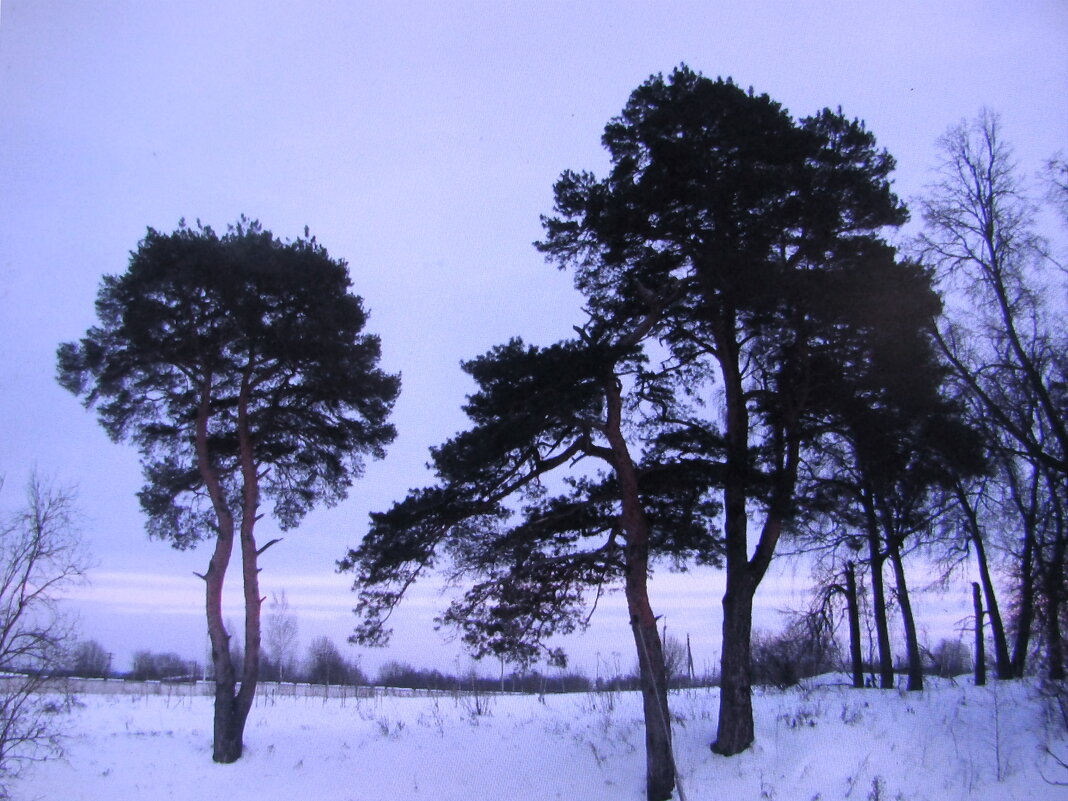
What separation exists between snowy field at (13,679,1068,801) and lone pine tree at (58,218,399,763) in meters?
1.92

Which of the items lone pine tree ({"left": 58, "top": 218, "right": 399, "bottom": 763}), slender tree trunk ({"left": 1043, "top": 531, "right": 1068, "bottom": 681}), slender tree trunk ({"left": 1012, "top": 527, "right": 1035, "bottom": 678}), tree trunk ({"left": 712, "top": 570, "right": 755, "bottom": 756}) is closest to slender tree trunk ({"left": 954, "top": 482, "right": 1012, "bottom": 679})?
slender tree trunk ({"left": 1012, "top": 527, "right": 1035, "bottom": 678})

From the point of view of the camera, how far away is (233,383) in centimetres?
2011

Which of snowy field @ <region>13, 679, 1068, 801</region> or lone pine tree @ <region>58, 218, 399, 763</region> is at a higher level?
lone pine tree @ <region>58, 218, 399, 763</region>

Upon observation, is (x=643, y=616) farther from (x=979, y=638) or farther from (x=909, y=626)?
(x=979, y=638)

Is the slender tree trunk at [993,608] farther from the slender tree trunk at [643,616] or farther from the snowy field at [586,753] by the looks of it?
the slender tree trunk at [643,616]

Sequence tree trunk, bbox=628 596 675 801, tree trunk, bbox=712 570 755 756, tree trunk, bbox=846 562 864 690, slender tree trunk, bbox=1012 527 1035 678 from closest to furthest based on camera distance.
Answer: tree trunk, bbox=628 596 675 801, tree trunk, bbox=712 570 755 756, slender tree trunk, bbox=1012 527 1035 678, tree trunk, bbox=846 562 864 690

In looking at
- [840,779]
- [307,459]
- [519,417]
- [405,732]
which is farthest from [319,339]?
[840,779]

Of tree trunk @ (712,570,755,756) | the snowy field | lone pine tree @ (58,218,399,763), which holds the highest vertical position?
lone pine tree @ (58,218,399,763)

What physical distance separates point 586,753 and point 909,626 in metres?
10.8

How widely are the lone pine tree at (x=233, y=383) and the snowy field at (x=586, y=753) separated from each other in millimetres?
1923

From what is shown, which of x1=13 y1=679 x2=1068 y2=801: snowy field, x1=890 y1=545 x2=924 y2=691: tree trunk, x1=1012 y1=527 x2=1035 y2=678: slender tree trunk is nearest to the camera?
x1=13 y1=679 x2=1068 y2=801: snowy field

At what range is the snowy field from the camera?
13570mm

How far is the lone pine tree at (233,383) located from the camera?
1902 cm

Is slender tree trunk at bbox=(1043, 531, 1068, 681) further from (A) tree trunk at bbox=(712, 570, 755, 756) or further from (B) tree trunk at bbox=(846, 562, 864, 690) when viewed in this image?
(B) tree trunk at bbox=(846, 562, 864, 690)
